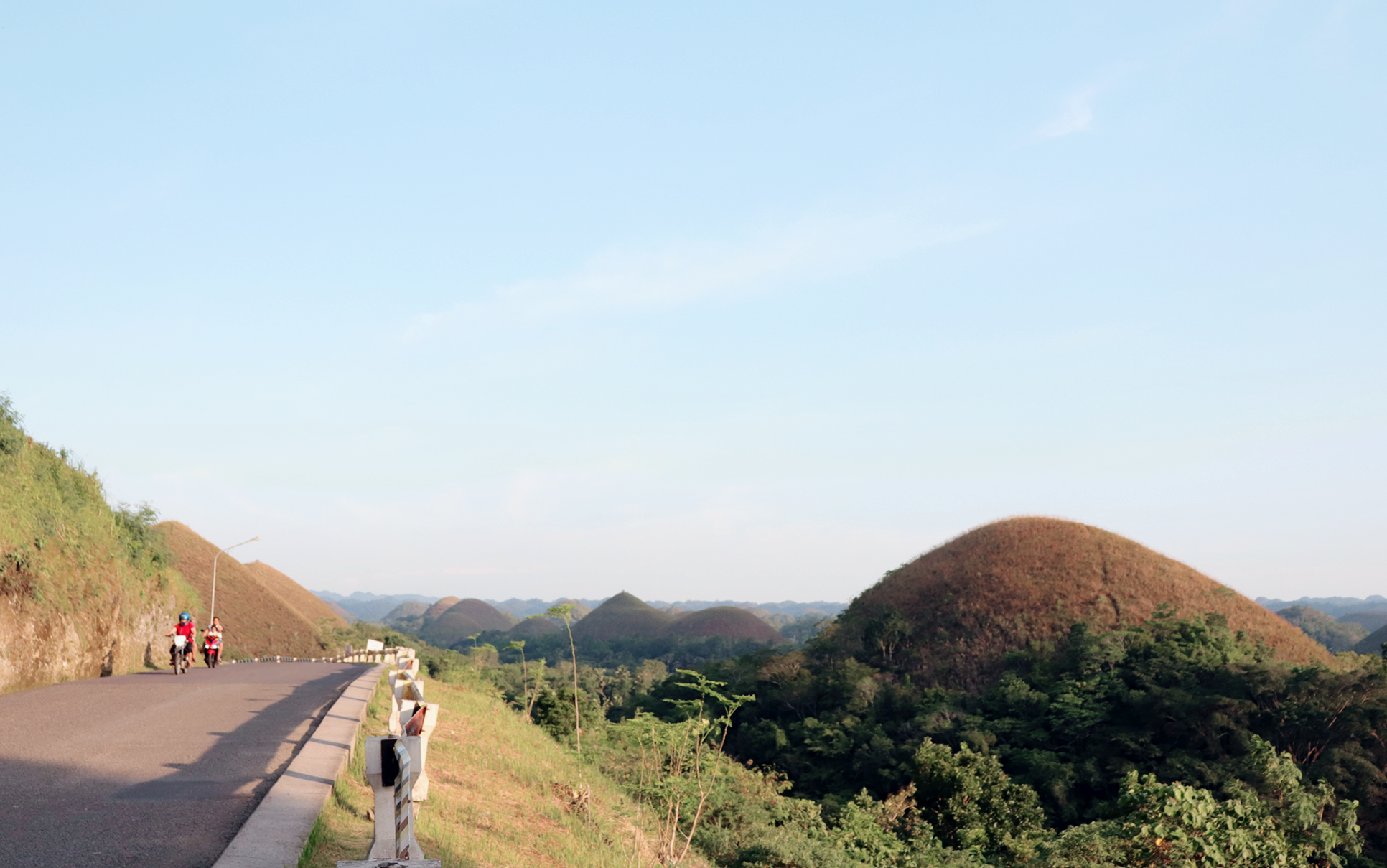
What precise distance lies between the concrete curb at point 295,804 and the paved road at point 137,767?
0.71 ft

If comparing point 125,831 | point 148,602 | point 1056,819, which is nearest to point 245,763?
point 125,831

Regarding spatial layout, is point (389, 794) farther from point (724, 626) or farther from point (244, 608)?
point (724, 626)

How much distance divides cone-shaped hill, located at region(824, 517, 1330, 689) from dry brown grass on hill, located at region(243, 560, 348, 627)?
256 feet

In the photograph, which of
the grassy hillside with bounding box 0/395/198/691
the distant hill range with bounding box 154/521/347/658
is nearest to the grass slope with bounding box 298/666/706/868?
the grassy hillside with bounding box 0/395/198/691

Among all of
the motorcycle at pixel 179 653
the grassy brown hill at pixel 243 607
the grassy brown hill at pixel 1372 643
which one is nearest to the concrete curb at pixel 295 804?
the motorcycle at pixel 179 653

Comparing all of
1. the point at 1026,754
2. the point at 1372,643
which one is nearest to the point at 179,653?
the point at 1026,754

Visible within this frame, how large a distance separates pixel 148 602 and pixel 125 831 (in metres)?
21.2

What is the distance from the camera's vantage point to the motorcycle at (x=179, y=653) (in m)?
19.3

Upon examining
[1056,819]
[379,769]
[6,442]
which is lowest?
[1056,819]

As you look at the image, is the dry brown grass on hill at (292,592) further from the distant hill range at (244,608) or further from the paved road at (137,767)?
the paved road at (137,767)

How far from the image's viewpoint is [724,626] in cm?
17650

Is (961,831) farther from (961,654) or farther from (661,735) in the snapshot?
(961,654)

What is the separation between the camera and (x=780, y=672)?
5378 centimetres

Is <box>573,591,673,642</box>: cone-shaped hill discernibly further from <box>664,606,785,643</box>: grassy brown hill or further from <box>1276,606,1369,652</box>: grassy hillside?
<box>1276,606,1369,652</box>: grassy hillside
